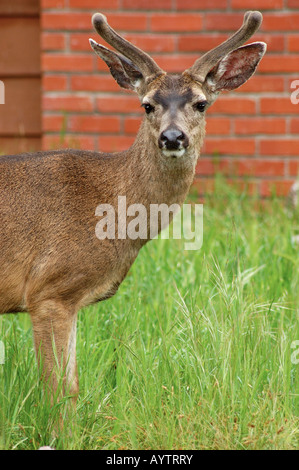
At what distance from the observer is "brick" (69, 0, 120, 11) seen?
18.9 feet

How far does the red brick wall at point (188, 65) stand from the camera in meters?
5.76

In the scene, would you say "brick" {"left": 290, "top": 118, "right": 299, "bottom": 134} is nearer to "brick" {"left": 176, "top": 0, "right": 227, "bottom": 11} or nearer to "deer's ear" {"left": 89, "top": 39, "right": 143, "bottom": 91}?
"brick" {"left": 176, "top": 0, "right": 227, "bottom": 11}

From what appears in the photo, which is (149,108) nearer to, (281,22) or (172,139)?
(172,139)

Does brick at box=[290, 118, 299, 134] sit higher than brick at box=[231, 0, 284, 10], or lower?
lower

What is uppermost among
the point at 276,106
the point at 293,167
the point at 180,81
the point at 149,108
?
the point at 276,106

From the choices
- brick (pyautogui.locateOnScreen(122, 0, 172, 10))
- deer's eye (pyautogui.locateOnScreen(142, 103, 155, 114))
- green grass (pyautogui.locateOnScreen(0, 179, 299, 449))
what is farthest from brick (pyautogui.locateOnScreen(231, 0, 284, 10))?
deer's eye (pyautogui.locateOnScreen(142, 103, 155, 114))

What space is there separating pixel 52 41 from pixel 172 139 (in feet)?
10.3

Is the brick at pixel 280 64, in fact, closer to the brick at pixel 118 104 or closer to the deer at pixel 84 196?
the brick at pixel 118 104

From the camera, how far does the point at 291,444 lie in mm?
2572

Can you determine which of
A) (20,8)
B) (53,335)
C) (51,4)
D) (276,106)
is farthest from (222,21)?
(53,335)

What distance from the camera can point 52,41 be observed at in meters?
5.77

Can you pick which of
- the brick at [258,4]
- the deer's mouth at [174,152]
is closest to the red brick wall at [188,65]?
the brick at [258,4]

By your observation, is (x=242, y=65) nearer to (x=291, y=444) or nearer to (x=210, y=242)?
(x=210, y=242)

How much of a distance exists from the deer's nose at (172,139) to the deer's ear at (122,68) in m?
0.54
